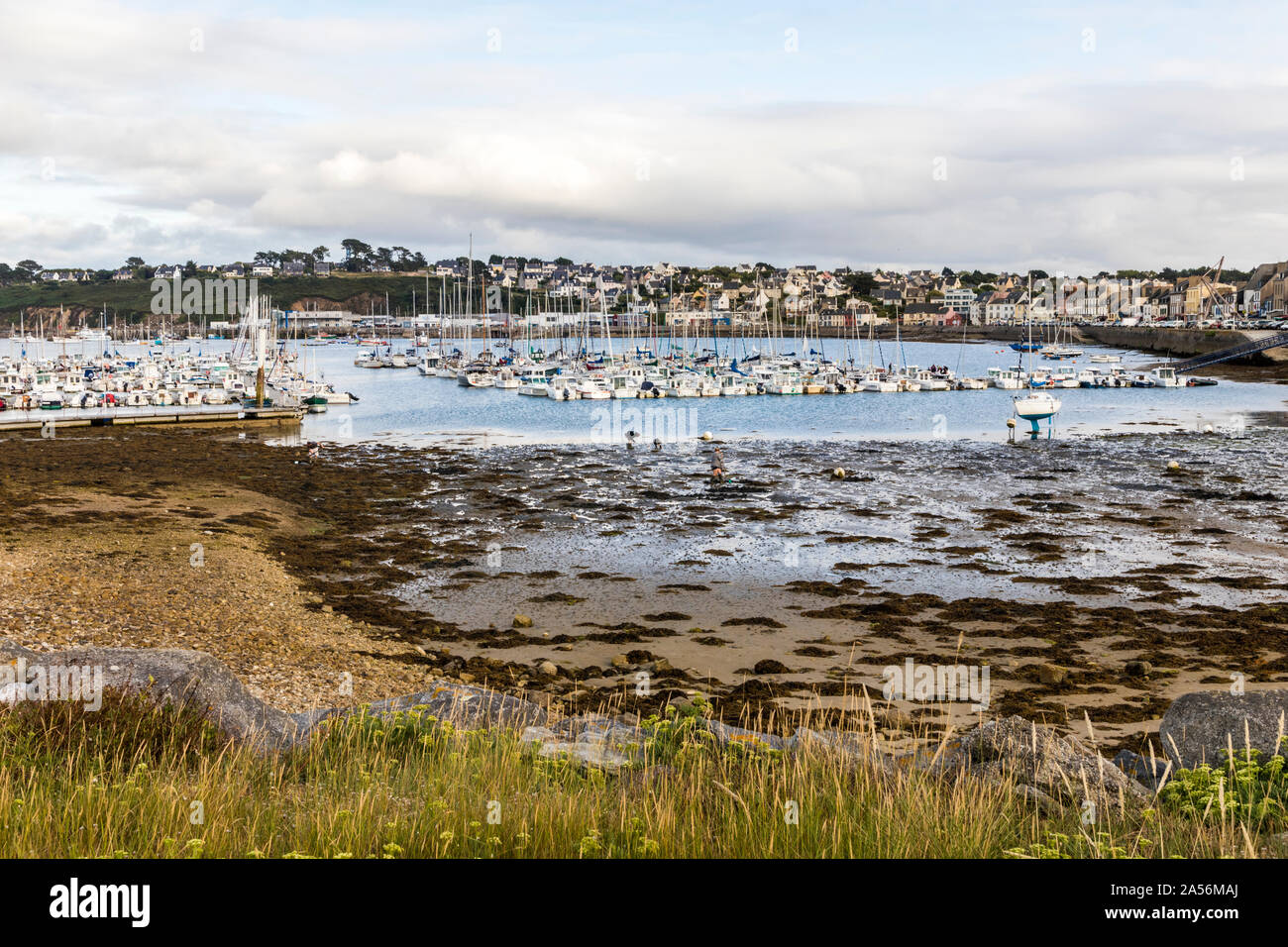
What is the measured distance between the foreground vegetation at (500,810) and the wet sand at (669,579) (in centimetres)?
210

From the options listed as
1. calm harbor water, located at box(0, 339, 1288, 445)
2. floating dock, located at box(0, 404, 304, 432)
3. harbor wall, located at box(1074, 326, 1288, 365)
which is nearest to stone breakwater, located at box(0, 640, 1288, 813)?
calm harbor water, located at box(0, 339, 1288, 445)

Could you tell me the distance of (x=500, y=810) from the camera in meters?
5.75

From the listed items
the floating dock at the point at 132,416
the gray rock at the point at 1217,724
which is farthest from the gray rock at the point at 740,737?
the floating dock at the point at 132,416

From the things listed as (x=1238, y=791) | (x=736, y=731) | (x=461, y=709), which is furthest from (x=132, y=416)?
(x=1238, y=791)

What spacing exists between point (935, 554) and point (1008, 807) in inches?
747

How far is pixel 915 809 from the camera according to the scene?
5.89 m

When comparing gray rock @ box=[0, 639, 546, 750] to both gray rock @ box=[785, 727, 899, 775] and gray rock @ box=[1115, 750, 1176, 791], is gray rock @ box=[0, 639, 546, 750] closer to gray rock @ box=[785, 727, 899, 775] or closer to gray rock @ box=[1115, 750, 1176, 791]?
gray rock @ box=[785, 727, 899, 775]

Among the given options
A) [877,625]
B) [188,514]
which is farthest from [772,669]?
[188,514]

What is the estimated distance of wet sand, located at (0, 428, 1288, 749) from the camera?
15305 millimetres
